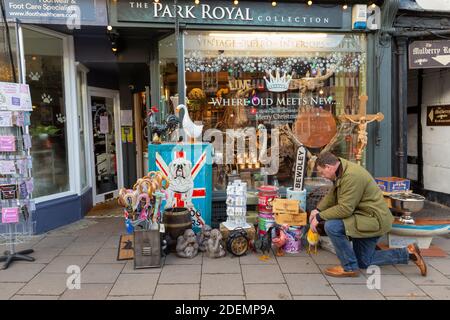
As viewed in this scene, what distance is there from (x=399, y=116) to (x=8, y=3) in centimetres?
591

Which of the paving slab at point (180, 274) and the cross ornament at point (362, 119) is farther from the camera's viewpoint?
the cross ornament at point (362, 119)

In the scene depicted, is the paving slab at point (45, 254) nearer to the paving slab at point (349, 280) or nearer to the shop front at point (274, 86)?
the shop front at point (274, 86)

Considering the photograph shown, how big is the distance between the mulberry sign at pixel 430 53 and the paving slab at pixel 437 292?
361 cm

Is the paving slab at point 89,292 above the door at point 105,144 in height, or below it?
below

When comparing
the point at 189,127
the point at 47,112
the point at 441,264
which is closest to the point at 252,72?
the point at 189,127

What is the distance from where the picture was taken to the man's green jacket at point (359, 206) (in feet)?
12.2

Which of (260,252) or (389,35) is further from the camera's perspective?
(389,35)

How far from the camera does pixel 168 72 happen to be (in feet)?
19.0

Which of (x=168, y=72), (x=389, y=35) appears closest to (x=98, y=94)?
(x=168, y=72)

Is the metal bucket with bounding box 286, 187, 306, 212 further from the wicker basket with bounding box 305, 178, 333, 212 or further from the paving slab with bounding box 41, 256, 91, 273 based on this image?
the paving slab with bounding box 41, 256, 91, 273

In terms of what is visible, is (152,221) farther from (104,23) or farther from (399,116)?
(399,116)

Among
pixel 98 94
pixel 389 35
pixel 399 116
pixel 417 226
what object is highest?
pixel 389 35

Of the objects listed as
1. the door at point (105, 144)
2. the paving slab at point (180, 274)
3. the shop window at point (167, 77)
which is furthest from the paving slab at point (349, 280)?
the door at point (105, 144)

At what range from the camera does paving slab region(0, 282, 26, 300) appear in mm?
3566
